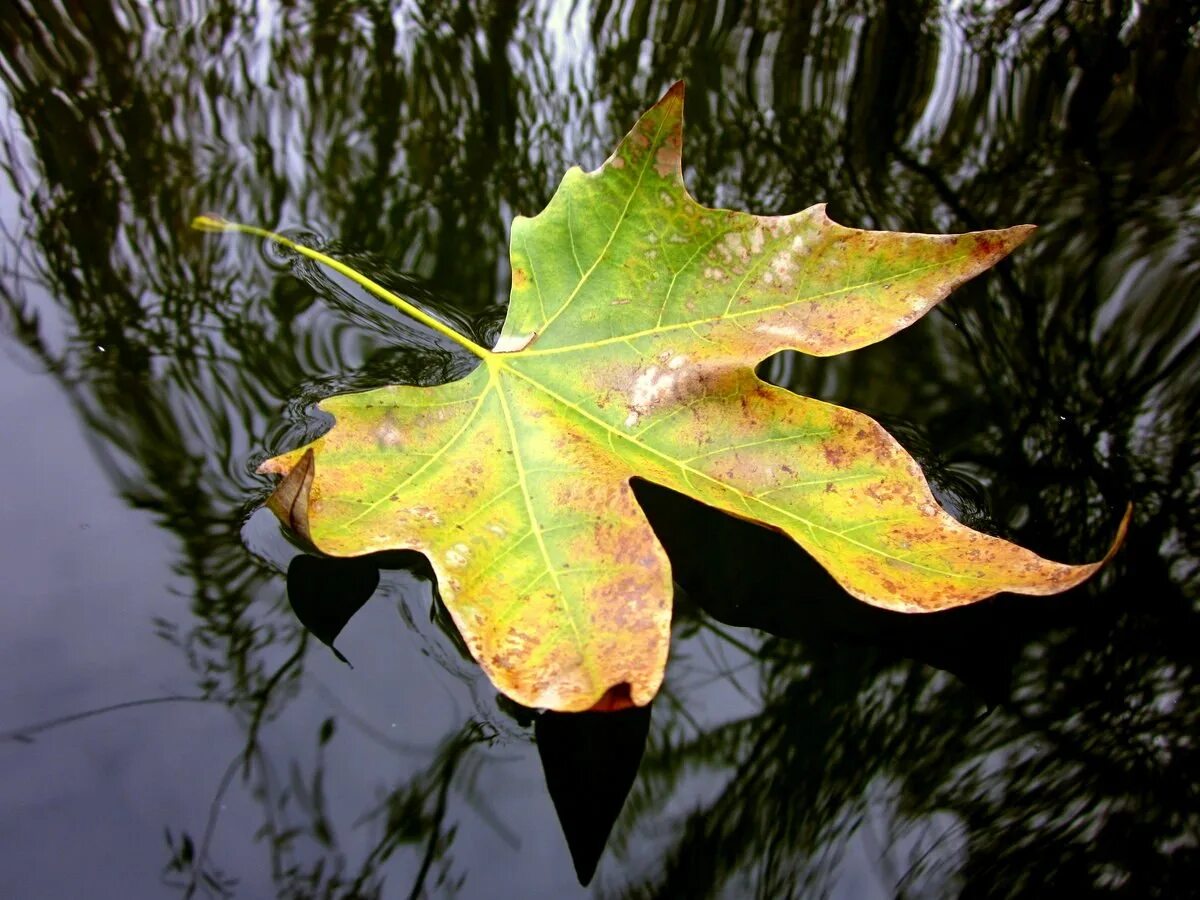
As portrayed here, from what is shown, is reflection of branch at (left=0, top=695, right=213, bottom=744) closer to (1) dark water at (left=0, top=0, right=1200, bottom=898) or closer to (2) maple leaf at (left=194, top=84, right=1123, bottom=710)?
(1) dark water at (left=0, top=0, right=1200, bottom=898)

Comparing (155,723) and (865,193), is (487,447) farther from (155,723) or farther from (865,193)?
(865,193)

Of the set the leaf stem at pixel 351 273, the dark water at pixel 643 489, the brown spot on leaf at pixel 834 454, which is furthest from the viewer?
the leaf stem at pixel 351 273

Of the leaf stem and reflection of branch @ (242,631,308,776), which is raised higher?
the leaf stem

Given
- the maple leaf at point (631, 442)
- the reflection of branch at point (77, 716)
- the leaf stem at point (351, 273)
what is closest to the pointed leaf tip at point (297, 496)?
the maple leaf at point (631, 442)

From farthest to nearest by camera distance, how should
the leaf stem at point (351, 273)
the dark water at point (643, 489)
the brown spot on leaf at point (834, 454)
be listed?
the leaf stem at point (351, 273) → the brown spot on leaf at point (834, 454) → the dark water at point (643, 489)

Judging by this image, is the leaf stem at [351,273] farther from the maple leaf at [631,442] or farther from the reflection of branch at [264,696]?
the reflection of branch at [264,696]

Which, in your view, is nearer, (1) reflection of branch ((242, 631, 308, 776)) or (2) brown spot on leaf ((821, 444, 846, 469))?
(1) reflection of branch ((242, 631, 308, 776))

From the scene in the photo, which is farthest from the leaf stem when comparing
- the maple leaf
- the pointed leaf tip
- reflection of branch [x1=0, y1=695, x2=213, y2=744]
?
reflection of branch [x1=0, y1=695, x2=213, y2=744]

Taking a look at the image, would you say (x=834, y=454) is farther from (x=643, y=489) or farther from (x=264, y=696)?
(x=264, y=696)
